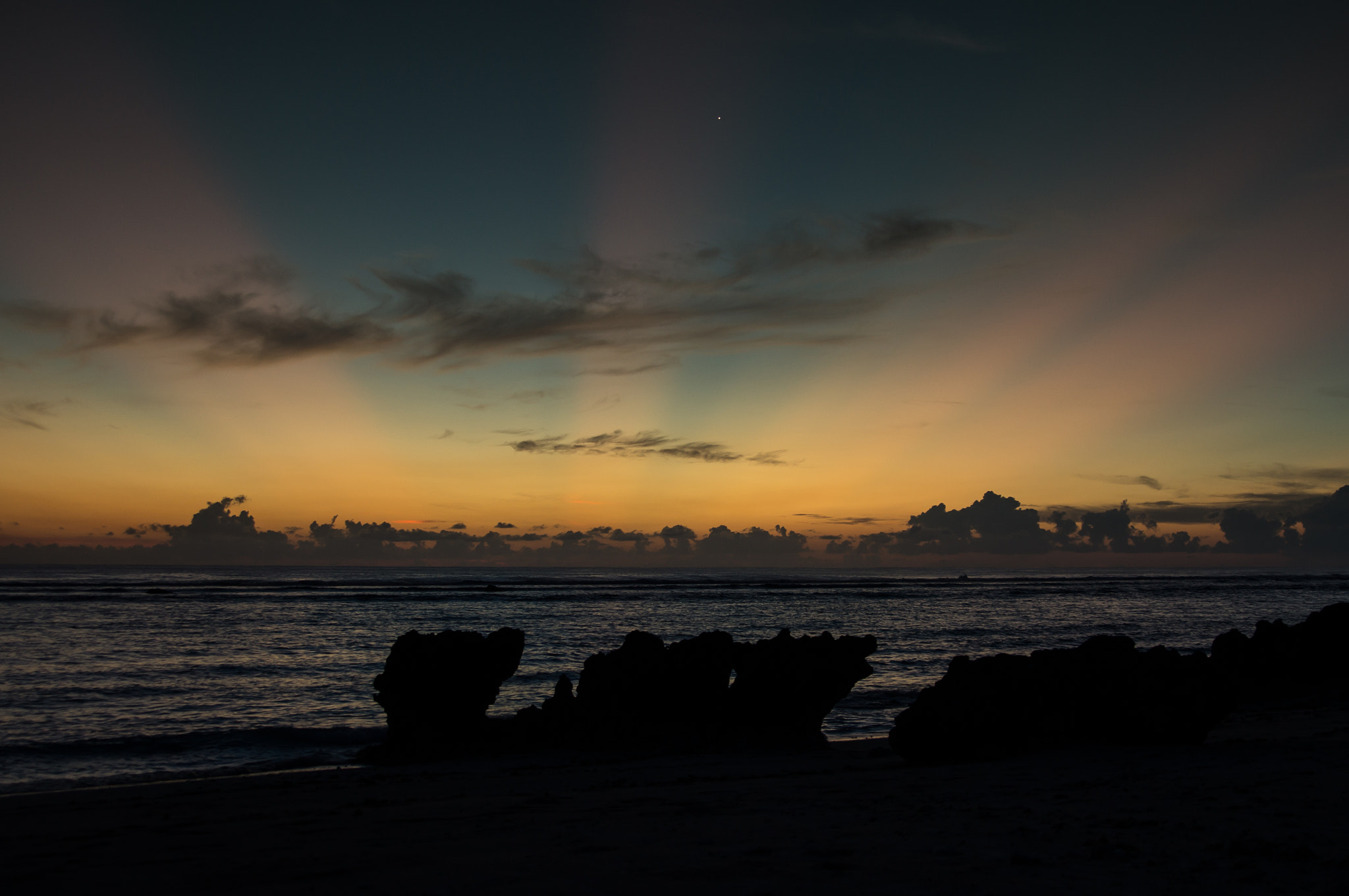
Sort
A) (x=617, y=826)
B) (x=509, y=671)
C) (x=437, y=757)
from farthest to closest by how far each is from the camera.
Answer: (x=509, y=671) → (x=437, y=757) → (x=617, y=826)

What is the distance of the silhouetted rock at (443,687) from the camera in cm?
2002

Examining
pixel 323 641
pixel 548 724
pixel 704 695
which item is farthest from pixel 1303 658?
pixel 323 641

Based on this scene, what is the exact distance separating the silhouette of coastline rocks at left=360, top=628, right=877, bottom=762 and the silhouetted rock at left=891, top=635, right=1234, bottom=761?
423 centimetres

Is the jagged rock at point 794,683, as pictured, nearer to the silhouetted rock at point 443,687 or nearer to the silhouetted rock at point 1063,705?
the silhouetted rock at point 1063,705

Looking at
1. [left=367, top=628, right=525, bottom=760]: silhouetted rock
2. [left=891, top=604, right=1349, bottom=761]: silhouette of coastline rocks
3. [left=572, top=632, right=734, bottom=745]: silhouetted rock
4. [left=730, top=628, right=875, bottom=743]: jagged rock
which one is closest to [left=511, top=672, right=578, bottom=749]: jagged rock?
[left=572, top=632, right=734, bottom=745]: silhouetted rock

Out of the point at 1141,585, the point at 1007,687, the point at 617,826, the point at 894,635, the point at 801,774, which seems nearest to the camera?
the point at 617,826

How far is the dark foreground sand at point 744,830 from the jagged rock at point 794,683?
4157 millimetres

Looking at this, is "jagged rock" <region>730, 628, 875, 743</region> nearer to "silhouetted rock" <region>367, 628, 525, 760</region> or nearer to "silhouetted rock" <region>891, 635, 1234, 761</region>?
"silhouetted rock" <region>891, 635, 1234, 761</region>

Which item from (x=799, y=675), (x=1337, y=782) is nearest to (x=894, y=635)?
(x=799, y=675)

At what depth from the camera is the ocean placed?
69.8 ft

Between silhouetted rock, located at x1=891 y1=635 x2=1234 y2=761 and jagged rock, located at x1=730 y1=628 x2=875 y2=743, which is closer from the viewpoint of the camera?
silhouetted rock, located at x1=891 y1=635 x2=1234 y2=761

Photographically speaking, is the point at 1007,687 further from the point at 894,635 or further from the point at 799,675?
the point at 894,635

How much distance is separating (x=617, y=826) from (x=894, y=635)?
44.3m

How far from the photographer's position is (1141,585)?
136m
